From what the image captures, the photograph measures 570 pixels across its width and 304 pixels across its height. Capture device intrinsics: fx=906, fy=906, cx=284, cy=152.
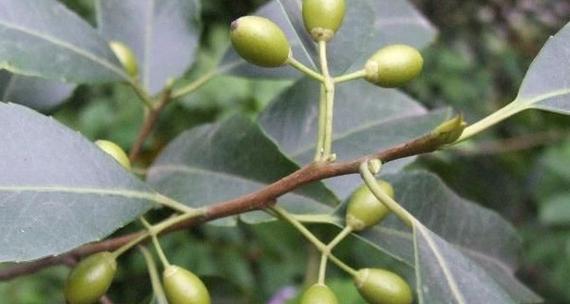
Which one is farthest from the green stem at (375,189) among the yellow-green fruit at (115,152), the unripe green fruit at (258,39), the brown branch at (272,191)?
the yellow-green fruit at (115,152)

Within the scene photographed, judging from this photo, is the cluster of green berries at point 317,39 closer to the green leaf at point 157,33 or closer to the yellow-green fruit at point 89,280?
the yellow-green fruit at point 89,280

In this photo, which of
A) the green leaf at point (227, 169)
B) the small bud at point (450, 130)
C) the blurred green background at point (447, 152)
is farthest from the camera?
the blurred green background at point (447, 152)

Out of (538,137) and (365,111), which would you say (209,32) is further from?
(365,111)

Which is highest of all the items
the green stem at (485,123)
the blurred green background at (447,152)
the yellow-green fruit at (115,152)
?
the green stem at (485,123)

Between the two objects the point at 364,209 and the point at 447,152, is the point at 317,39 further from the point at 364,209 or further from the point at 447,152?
the point at 447,152

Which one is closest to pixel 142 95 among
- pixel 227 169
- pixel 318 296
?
pixel 227 169

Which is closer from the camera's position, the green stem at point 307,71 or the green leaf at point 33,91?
the green stem at point 307,71

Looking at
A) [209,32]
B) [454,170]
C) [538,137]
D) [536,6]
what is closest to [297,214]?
[454,170]
